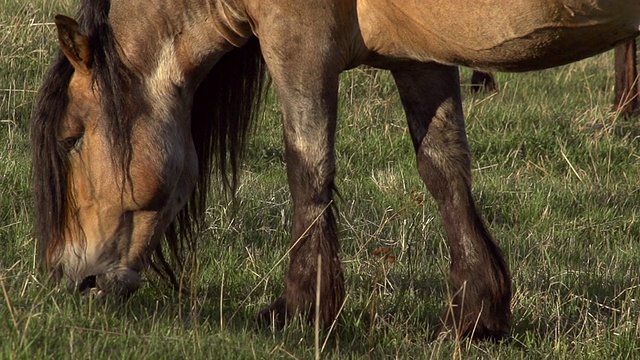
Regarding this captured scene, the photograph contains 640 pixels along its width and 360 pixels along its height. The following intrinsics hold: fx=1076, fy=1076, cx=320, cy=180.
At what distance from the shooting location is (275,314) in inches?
174

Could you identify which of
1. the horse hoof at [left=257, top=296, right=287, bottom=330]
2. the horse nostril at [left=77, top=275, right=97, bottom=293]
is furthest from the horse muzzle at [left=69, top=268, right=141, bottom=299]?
the horse hoof at [left=257, top=296, right=287, bottom=330]

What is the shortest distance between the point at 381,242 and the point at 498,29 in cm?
188

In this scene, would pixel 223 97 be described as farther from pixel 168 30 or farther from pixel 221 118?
pixel 168 30

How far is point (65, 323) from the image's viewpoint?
3.40 meters

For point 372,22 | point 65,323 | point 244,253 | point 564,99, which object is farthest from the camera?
point 564,99

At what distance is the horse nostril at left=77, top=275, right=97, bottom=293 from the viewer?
173 inches

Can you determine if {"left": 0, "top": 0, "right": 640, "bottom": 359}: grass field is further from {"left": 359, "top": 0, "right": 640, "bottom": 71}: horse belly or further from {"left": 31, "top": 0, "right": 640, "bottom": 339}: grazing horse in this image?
{"left": 359, "top": 0, "right": 640, "bottom": 71}: horse belly

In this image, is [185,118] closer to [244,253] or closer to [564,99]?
→ [244,253]

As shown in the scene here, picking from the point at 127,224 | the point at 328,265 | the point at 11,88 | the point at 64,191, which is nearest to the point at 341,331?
the point at 328,265

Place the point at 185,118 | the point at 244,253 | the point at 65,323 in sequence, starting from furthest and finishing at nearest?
the point at 244,253
the point at 185,118
the point at 65,323

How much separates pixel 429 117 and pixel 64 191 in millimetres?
1626

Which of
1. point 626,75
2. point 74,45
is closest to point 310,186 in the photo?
point 74,45

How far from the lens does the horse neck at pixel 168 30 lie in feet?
14.6

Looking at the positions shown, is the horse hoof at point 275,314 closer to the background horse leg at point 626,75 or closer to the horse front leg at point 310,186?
the horse front leg at point 310,186
